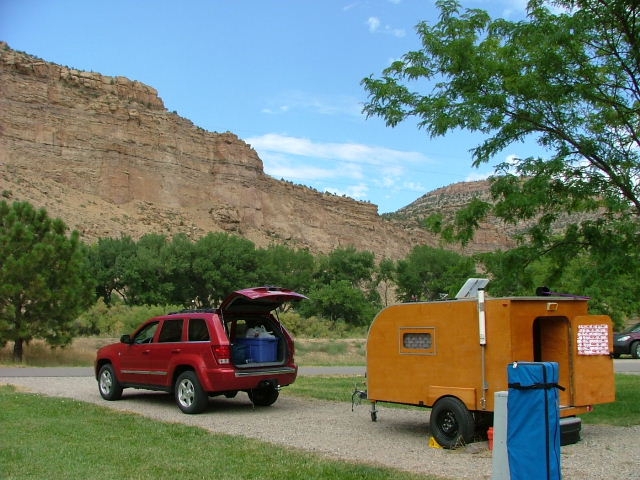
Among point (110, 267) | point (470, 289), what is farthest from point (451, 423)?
point (110, 267)

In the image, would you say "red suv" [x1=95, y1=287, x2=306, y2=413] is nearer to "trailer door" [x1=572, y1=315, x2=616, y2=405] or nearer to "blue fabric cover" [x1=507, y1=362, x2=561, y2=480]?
"trailer door" [x1=572, y1=315, x2=616, y2=405]

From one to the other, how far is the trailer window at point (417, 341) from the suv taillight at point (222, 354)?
3.22 meters

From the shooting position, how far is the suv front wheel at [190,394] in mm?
11312

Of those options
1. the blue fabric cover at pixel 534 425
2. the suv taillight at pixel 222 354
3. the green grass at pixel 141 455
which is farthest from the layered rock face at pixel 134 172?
the blue fabric cover at pixel 534 425

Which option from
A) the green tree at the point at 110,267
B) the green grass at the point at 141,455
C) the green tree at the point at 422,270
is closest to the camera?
the green grass at the point at 141,455

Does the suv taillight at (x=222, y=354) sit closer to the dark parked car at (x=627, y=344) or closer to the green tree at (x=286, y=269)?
the dark parked car at (x=627, y=344)

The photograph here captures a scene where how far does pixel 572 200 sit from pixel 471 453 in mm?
6242

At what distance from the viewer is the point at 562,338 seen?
916cm

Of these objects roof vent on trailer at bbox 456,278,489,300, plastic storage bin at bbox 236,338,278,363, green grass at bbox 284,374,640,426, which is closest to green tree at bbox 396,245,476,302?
green grass at bbox 284,374,640,426

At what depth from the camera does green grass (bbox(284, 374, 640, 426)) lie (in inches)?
436

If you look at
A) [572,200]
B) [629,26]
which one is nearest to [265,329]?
[572,200]

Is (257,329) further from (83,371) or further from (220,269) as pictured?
(220,269)

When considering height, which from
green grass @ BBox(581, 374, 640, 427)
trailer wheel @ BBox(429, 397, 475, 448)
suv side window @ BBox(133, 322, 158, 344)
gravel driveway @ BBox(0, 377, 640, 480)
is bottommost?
gravel driveway @ BBox(0, 377, 640, 480)

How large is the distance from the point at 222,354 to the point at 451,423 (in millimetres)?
4174
